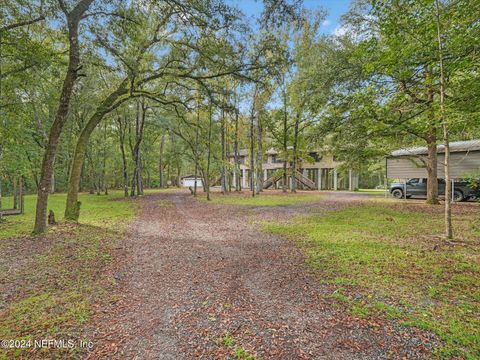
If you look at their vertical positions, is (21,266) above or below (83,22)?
below

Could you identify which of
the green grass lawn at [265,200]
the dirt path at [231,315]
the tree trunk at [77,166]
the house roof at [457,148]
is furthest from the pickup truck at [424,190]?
the tree trunk at [77,166]

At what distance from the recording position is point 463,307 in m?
3.24

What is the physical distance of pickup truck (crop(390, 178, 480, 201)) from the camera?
1423 centimetres

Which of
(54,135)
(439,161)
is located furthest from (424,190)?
(54,135)

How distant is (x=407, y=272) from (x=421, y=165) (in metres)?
12.9

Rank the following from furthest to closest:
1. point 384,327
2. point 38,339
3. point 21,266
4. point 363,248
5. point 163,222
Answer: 1. point 163,222
2. point 363,248
3. point 21,266
4. point 384,327
5. point 38,339

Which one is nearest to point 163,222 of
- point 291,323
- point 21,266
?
point 21,266

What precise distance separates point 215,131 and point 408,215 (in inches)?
657

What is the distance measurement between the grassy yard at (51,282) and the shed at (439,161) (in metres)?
15.3

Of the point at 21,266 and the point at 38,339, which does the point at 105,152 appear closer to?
the point at 21,266

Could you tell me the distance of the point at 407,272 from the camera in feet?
14.4

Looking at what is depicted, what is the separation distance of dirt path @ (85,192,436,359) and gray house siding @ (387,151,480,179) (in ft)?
44.7

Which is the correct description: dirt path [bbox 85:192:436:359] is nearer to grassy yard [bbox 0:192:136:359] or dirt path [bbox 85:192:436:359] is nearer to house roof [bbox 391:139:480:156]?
grassy yard [bbox 0:192:136:359]

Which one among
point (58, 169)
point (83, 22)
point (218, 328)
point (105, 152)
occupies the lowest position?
point (218, 328)
